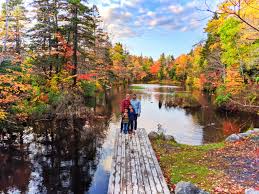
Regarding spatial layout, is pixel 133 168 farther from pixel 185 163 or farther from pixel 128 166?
pixel 185 163

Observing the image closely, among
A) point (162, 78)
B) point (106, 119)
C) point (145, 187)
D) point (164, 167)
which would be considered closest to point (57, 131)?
point (106, 119)

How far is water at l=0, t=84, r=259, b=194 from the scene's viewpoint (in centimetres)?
954


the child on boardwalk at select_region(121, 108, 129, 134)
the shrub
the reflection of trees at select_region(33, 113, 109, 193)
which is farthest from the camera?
the shrub

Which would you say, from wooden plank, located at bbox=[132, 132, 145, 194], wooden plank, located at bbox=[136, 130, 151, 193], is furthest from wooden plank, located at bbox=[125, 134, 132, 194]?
wooden plank, located at bbox=[136, 130, 151, 193]

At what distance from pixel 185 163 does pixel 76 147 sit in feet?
21.2

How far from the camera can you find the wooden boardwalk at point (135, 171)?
674cm

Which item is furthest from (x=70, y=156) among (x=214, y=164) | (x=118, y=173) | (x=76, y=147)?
(x=214, y=164)

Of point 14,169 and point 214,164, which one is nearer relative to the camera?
point 214,164

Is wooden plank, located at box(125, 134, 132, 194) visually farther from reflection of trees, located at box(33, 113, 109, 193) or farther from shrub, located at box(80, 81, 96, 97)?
shrub, located at box(80, 81, 96, 97)

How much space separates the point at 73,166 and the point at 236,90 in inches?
729

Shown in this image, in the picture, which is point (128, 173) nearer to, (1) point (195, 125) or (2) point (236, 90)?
(1) point (195, 125)

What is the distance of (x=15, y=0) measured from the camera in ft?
88.4

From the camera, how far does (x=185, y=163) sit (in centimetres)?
971

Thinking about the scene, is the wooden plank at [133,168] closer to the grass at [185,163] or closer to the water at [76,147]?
the grass at [185,163]
